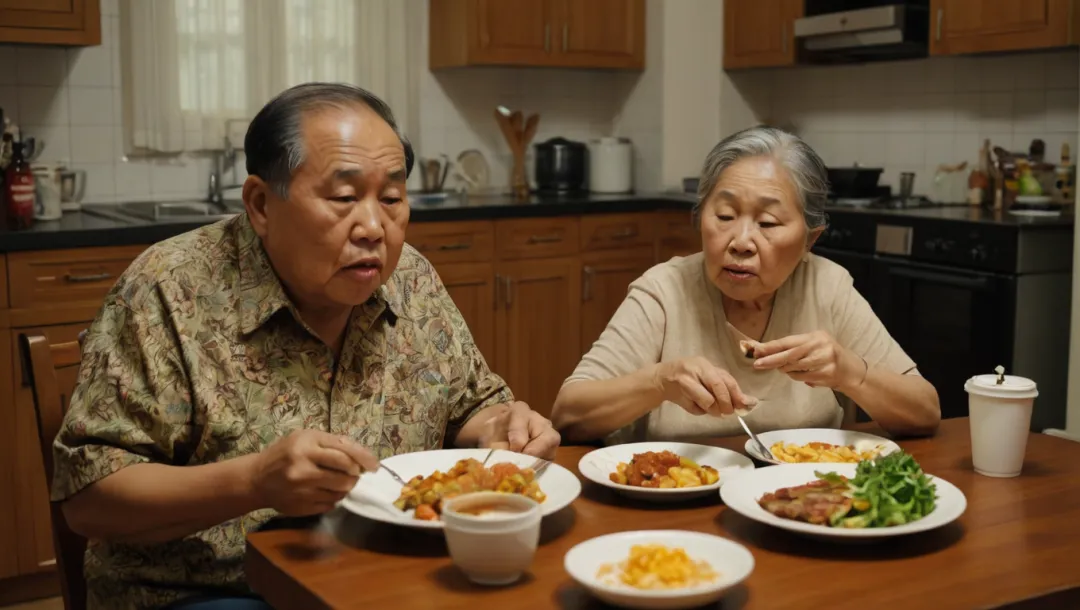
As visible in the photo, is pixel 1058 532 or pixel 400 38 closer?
pixel 1058 532

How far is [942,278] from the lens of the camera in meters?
3.81

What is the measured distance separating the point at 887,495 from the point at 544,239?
10.7 feet

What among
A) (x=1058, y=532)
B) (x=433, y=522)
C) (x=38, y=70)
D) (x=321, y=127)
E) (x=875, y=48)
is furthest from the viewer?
(x=875, y=48)

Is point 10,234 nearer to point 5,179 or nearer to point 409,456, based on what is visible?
point 5,179

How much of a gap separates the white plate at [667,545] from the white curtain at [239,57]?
355cm

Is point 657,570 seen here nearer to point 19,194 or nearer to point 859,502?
point 859,502

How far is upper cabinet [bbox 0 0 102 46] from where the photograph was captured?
369cm

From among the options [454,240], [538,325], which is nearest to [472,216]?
[454,240]

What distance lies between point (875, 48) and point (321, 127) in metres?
3.54

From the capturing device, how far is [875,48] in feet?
15.2

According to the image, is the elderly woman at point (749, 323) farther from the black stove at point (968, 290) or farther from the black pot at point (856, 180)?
the black pot at point (856, 180)

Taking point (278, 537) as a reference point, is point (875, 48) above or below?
above

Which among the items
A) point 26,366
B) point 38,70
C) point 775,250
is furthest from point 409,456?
point 38,70

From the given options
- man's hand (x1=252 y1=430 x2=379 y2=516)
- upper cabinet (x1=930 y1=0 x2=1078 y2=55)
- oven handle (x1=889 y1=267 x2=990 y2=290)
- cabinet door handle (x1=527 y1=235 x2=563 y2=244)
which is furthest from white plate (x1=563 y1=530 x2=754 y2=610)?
cabinet door handle (x1=527 y1=235 x2=563 y2=244)
